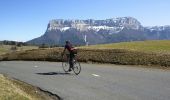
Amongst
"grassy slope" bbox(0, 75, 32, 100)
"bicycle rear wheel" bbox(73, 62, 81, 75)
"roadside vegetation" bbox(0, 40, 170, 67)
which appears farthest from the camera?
"roadside vegetation" bbox(0, 40, 170, 67)

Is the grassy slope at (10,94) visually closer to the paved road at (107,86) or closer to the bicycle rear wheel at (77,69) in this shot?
the paved road at (107,86)

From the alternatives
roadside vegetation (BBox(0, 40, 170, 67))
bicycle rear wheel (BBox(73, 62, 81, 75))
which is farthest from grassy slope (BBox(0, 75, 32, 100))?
roadside vegetation (BBox(0, 40, 170, 67))

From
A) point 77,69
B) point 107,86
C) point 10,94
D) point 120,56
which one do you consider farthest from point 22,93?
point 120,56

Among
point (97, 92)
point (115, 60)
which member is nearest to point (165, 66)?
point (115, 60)

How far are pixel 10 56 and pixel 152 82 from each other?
33.0 m

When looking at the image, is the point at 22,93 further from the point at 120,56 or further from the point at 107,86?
the point at 120,56

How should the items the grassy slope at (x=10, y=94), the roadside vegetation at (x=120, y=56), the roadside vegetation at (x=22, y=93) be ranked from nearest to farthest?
the grassy slope at (x=10, y=94)
the roadside vegetation at (x=22, y=93)
the roadside vegetation at (x=120, y=56)

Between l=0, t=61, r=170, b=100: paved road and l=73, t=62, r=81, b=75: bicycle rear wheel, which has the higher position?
l=73, t=62, r=81, b=75: bicycle rear wheel

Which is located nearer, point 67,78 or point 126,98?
point 126,98

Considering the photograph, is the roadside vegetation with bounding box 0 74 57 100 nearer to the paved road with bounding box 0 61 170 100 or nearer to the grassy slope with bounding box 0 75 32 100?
the grassy slope with bounding box 0 75 32 100

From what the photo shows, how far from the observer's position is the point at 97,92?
1680 centimetres

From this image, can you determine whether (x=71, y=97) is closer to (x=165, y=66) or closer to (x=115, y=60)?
(x=165, y=66)

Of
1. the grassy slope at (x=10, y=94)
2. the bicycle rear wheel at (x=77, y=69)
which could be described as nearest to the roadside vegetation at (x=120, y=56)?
the bicycle rear wheel at (x=77, y=69)

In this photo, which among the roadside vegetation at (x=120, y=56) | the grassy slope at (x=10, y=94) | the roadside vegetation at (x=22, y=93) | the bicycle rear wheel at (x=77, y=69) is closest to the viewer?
the grassy slope at (x=10, y=94)
